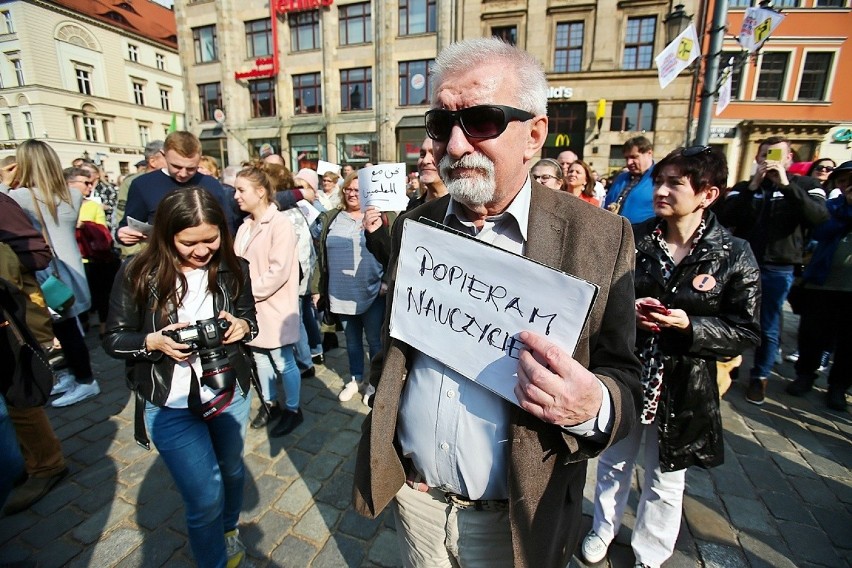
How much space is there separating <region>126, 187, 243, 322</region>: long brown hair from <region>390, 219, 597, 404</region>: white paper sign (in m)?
1.26

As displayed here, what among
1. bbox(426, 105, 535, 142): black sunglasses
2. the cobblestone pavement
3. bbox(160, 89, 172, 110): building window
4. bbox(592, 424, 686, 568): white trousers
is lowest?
the cobblestone pavement

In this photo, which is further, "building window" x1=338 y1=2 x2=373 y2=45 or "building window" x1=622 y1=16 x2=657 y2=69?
"building window" x1=338 y1=2 x2=373 y2=45

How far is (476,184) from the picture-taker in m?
1.23

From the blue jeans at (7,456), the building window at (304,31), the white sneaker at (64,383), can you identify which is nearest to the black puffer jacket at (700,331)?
the blue jeans at (7,456)

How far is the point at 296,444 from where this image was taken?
3318 mm

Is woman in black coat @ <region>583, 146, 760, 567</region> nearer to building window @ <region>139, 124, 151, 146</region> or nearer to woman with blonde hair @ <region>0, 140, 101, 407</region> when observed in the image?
woman with blonde hair @ <region>0, 140, 101, 407</region>

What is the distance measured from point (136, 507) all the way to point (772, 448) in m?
4.89

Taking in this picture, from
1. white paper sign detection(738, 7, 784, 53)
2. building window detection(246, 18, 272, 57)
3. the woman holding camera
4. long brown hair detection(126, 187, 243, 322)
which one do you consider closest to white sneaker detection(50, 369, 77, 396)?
the woman holding camera

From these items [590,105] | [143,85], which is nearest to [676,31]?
[590,105]

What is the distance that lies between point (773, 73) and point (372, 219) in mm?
23978

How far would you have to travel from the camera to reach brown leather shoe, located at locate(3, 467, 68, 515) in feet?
8.71

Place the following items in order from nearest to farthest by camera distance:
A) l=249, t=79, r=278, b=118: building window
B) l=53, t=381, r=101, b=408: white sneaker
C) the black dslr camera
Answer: the black dslr camera
l=53, t=381, r=101, b=408: white sneaker
l=249, t=79, r=278, b=118: building window

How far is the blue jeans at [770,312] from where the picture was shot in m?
4.11

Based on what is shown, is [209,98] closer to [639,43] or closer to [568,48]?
[568,48]
